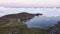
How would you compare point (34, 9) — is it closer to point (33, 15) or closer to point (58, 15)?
point (33, 15)

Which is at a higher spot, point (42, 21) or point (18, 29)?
point (42, 21)

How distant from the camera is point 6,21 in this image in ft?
9.03

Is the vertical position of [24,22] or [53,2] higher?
[53,2]

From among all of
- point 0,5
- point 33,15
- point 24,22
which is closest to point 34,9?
point 33,15

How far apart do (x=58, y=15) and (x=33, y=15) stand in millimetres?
553

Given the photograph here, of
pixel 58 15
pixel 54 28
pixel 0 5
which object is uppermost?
pixel 0 5

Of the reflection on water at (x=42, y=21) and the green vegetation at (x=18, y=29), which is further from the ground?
the reflection on water at (x=42, y=21)

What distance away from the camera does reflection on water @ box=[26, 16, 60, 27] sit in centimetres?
271

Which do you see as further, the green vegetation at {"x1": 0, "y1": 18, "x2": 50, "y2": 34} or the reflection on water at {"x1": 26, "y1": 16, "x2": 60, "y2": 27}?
the reflection on water at {"x1": 26, "y1": 16, "x2": 60, "y2": 27}

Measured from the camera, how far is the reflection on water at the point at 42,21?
8.89ft

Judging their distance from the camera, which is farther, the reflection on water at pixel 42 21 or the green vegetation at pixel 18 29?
the reflection on water at pixel 42 21

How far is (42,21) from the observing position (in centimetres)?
274

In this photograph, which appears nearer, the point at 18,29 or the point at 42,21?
the point at 18,29

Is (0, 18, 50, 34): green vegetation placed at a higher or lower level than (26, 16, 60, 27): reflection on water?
lower
